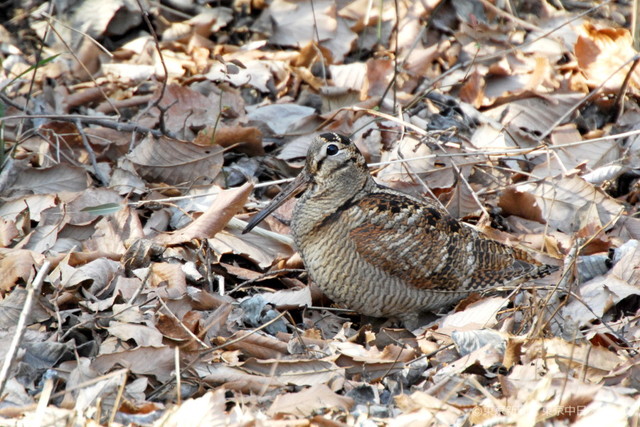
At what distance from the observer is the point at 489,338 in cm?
378

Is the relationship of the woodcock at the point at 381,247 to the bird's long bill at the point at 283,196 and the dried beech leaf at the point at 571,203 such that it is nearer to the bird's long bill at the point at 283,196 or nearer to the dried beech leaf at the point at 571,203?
the bird's long bill at the point at 283,196

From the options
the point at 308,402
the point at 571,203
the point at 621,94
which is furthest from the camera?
the point at 621,94

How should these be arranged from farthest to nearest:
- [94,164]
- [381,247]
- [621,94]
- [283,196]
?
[621,94]
[94,164]
[283,196]
[381,247]

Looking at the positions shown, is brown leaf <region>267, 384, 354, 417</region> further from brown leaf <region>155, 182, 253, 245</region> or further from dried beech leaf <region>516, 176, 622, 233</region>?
dried beech leaf <region>516, 176, 622, 233</region>

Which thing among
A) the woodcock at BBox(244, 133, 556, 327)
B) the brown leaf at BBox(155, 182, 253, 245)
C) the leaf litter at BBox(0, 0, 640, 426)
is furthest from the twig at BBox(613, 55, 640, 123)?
the brown leaf at BBox(155, 182, 253, 245)

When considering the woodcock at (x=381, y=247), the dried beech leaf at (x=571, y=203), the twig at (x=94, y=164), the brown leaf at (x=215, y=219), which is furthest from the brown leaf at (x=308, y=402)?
the dried beech leaf at (x=571, y=203)

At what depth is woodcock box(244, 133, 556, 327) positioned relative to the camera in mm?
4309

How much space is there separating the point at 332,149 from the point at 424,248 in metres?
0.75

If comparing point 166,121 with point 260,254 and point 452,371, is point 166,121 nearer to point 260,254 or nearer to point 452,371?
point 260,254

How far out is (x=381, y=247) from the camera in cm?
429

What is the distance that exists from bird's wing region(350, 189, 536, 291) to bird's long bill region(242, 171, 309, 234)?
1.17ft

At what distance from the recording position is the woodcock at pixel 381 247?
14.1 ft

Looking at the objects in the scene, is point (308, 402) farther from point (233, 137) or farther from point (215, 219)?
point (233, 137)

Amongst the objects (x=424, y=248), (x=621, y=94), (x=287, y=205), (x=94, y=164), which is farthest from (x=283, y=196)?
(x=621, y=94)
